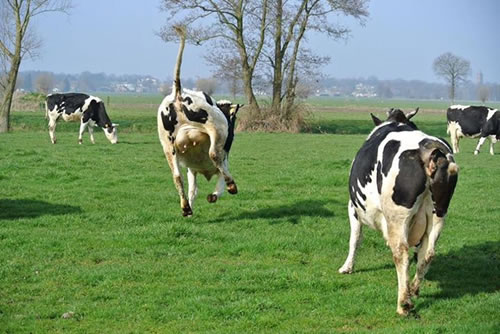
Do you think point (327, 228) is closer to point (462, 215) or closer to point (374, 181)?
point (462, 215)

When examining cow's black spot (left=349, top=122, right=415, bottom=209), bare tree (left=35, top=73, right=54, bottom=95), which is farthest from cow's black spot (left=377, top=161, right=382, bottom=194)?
bare tree (left=35, top=73, right=54, bottom=95)

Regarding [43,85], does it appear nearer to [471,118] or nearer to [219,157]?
[471,118]

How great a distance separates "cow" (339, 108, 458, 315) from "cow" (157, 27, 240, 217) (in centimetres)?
404

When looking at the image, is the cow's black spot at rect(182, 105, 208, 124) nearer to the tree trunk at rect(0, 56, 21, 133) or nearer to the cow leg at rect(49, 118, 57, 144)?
the cow leg at rect(49, 118, 57, 144)

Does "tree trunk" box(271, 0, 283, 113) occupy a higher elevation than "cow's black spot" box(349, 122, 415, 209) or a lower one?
higher

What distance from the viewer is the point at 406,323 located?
24.4 feet

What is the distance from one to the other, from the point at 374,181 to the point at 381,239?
3.51 metres

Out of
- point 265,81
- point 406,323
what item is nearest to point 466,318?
point 406,323

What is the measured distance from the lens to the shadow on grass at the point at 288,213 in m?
13.2

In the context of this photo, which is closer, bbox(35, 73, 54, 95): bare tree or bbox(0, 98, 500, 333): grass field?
bbox(0, 98, 500, 333): grass field

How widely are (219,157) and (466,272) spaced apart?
4582 mm

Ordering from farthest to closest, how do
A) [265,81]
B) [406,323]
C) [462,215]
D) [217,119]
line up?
[265,81], [462,215], [217,119], [406,323]

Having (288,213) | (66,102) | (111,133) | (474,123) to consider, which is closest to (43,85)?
(66,102)

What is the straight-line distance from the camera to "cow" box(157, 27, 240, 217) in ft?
39.3
